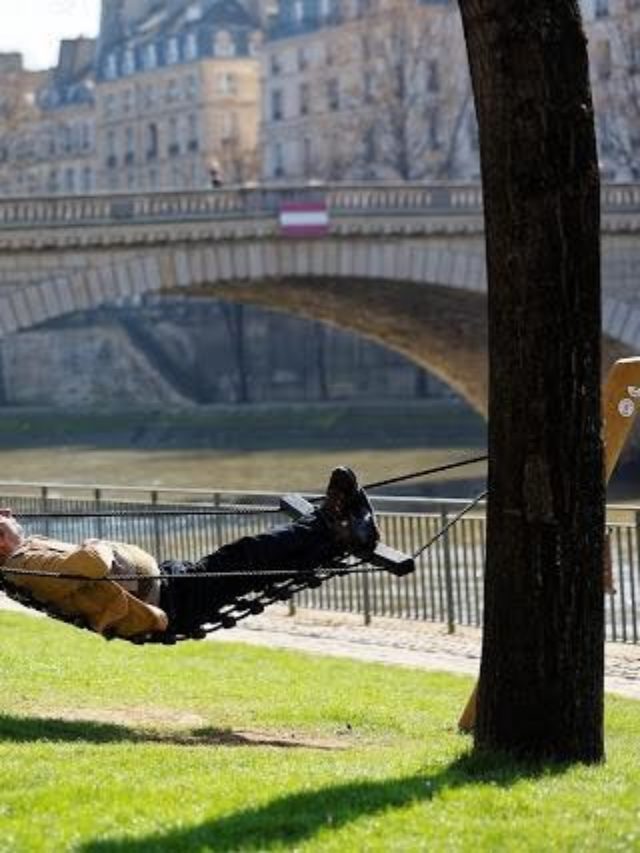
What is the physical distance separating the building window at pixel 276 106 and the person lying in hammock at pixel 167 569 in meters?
89.8

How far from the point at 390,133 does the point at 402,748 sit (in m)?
65.4

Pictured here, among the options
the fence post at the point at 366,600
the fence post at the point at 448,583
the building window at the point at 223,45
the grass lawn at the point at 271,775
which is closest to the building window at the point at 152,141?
the building window at the point at 223,45

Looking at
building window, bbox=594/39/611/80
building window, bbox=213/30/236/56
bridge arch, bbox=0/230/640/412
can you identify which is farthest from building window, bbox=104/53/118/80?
bridge arch, bbox=0/230/640/412

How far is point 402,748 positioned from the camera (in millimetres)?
10336

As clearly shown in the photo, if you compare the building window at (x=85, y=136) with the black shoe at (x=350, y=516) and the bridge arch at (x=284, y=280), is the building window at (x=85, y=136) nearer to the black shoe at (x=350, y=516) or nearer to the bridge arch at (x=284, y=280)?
the bridge arch at (x=284, y=280)

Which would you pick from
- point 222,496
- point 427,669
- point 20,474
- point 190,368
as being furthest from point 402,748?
point 190,368

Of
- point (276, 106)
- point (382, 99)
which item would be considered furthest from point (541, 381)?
point (276, 106)

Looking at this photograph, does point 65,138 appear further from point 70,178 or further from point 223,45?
point 223,45

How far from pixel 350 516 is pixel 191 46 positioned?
10545 cm

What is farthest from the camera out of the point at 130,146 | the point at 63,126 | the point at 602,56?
the point at 63,126

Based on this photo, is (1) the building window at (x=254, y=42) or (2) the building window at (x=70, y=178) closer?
(1) the building window at (x=254, y=42)

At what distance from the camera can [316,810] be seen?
7.81 m

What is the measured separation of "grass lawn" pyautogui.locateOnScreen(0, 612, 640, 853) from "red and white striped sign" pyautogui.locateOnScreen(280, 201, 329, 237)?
30.2m

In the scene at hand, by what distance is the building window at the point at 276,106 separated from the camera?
100m
